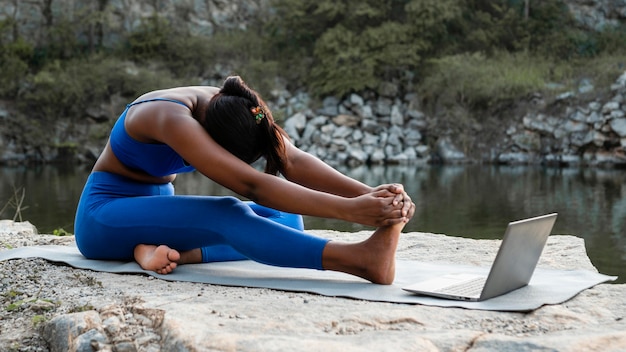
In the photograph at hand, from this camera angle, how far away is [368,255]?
1976 millimetres

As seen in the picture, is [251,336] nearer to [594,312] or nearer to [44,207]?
[594,312]

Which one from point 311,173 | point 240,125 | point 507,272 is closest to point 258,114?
point 240,125

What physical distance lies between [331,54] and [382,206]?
13.9 m

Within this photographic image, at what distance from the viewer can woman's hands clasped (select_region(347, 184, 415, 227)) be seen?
73.5 inches

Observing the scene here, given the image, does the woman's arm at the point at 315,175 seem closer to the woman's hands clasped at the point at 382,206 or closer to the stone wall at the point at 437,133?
the woman's hands clasped at the point at 382,206

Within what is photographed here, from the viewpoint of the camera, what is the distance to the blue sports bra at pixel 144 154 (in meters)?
2.18

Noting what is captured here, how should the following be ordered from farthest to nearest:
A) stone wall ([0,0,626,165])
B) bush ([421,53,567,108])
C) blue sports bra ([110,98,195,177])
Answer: bush ([421,53,567,108]), stone wall ([0,0,626,165]), blue sports bra ([110,98,195,177])

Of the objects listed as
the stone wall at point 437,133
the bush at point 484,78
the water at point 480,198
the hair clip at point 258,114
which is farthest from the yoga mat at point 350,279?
the bush at point 484,78

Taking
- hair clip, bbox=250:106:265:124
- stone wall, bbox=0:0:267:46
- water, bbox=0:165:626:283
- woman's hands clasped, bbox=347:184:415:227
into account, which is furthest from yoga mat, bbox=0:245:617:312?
stone wall, bbox=0:0:267:46

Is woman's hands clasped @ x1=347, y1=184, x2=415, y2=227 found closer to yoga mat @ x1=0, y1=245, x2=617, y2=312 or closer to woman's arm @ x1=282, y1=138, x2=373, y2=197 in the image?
yoga mat @ x1=0, y1=245, x2=617, y2=312

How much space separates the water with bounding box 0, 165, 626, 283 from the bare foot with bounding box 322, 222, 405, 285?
79.1 inches

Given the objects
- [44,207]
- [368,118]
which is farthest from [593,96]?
[44,207]

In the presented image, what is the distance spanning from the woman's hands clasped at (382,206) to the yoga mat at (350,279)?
19 centimetres

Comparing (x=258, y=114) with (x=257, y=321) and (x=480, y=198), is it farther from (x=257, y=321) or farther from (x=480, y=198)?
(x=480, y=198)
